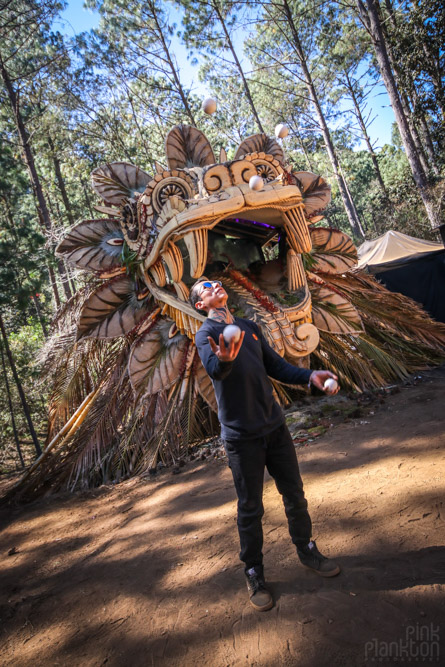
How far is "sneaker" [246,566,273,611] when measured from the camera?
162 centimetres

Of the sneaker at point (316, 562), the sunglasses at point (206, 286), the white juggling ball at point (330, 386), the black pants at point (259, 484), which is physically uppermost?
the sunglasses at point (206, 286)

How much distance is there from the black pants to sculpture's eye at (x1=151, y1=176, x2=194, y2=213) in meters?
2.33

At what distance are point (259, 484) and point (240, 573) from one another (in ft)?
1.70

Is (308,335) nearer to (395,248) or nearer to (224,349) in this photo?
(224,349)

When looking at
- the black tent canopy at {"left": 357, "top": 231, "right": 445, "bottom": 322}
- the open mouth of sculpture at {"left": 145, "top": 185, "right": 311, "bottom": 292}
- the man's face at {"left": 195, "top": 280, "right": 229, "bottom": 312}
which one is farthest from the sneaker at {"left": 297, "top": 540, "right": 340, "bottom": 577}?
the black tent canopy at {"left": 357, "top": 231, "right": 445, "bottom": 322}

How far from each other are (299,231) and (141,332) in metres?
1.81

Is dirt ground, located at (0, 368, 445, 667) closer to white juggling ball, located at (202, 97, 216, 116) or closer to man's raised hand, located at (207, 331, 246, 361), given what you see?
man's raised hand, located at (207, 331, 246, 361)

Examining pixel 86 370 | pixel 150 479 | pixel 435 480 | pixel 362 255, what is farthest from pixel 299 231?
pixel 362 255

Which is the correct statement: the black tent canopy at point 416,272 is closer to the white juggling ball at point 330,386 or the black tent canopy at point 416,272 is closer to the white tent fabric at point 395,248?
the white tent fabric at point 395,248

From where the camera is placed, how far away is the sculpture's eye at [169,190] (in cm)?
335

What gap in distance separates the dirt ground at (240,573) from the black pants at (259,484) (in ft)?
0.64

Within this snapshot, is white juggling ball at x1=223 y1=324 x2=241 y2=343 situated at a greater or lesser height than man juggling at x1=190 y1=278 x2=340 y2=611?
greater

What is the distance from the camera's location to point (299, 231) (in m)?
3.34

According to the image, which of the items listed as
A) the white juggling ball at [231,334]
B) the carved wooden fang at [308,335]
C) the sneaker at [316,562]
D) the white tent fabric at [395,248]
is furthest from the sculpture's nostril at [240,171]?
the white tent fabric at [395,248]
